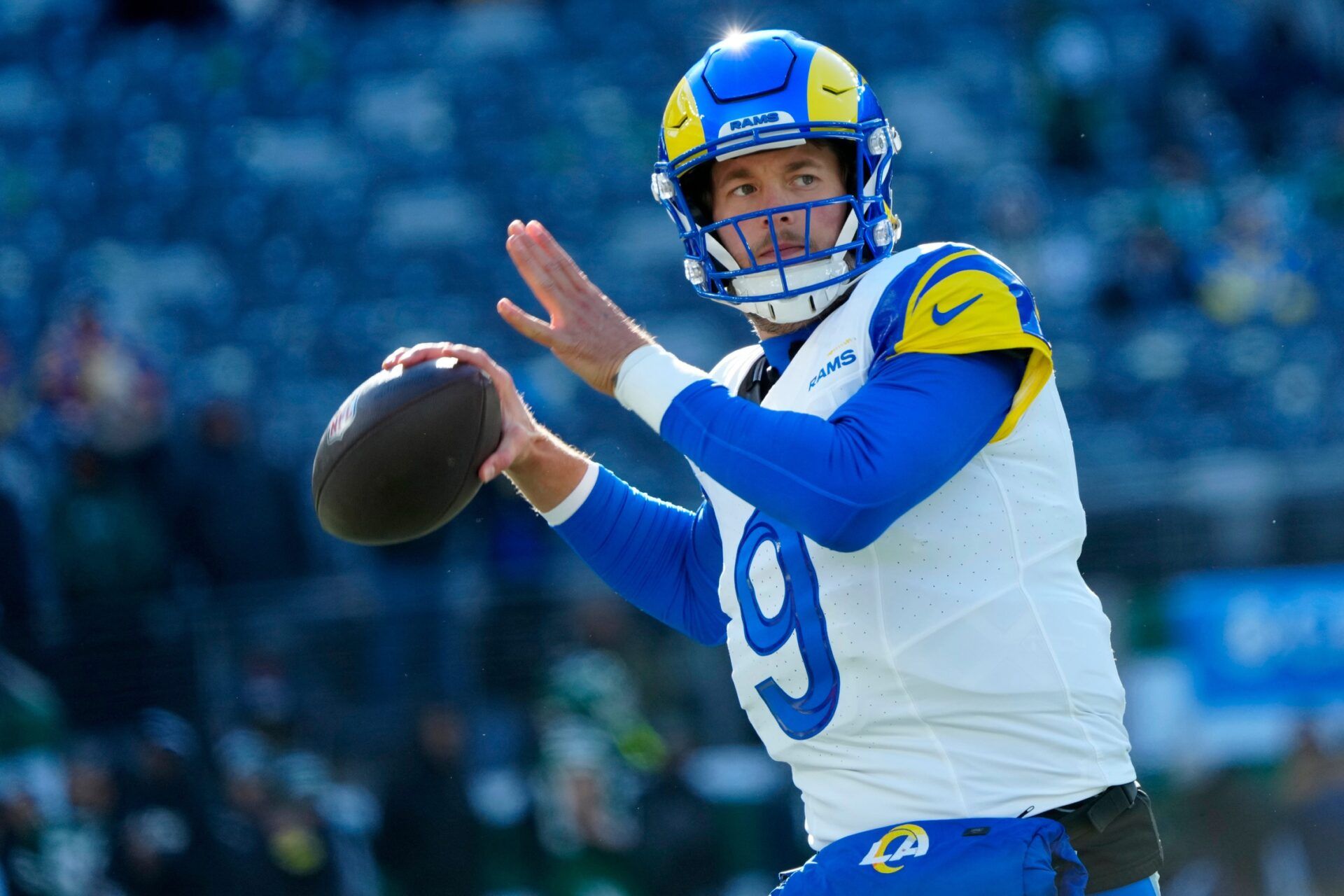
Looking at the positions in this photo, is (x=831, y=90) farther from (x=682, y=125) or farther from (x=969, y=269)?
(x=969, y=269)

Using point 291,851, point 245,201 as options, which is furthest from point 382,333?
point 291,851

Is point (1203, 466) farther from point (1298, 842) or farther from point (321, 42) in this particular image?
point (321, 42)

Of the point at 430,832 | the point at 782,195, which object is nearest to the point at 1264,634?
the point at 430,832

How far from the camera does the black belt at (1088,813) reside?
259 cm

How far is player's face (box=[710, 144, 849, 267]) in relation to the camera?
2.90m

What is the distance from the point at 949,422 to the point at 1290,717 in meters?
5.53

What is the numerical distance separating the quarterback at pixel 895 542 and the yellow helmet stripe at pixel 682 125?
0.04 m

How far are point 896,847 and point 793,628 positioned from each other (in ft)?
1.33

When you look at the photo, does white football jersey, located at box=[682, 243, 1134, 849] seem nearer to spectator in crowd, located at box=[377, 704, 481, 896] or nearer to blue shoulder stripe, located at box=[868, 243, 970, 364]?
blue shoulder stripe, located at box=[868, 243, 970, 364]

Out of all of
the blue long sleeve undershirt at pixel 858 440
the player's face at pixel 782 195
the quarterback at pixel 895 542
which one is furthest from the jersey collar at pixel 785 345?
the blue long sleeve undershirt at pixel 858 440

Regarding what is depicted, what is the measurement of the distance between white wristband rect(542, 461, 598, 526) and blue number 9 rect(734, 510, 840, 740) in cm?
60

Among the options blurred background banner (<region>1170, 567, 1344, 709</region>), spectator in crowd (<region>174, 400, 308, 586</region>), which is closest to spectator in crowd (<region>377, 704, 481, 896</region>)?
spectator in crowd (<region>174, 400, 308, 586</region>)

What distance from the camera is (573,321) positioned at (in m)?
2.70

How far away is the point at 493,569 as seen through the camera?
7566mm
